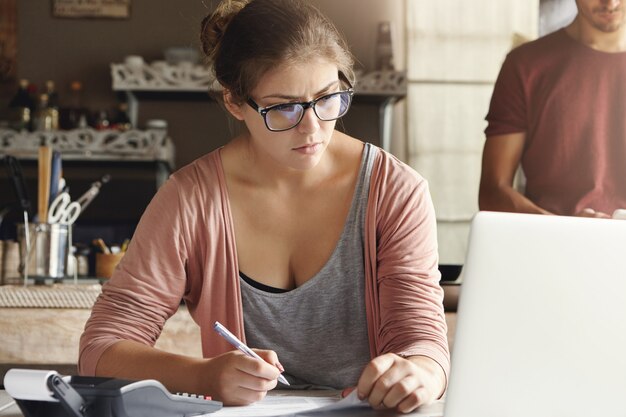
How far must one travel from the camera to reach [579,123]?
2.50 meters

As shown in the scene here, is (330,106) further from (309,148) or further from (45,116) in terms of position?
(45,116)

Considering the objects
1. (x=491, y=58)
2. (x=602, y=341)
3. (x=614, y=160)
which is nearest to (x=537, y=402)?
(x=602, y=341)

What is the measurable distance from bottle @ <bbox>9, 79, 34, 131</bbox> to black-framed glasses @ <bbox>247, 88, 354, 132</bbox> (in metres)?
2.04

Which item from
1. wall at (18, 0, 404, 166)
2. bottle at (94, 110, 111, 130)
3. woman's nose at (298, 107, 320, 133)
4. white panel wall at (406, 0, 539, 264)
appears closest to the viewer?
woman's nose at (298, 107, 320, 133)

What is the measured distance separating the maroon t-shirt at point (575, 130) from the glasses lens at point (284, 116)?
1.41 m

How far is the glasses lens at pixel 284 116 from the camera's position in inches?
49.6

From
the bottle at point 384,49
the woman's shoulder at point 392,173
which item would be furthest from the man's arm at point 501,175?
the woman's shoulder at point 392,173

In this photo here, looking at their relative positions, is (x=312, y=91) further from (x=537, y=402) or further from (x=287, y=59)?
(x=537, y=402)

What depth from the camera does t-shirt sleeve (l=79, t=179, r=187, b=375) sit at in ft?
4.18

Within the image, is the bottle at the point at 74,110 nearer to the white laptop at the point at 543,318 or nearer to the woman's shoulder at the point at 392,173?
the woman's shoulder at the point at 392,173

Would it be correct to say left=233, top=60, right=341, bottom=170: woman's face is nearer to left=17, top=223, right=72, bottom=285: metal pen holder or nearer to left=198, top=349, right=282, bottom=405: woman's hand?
left=198, top=349, right=282, bottom=405: woman's hand

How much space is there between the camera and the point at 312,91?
4.15 feet

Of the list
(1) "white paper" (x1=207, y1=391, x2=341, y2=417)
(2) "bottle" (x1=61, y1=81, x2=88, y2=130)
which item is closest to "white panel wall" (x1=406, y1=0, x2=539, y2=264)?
(2) "bottle" (x1=61, y1=81, x2=88, y2=130)

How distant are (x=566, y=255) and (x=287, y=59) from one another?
640mm
